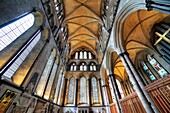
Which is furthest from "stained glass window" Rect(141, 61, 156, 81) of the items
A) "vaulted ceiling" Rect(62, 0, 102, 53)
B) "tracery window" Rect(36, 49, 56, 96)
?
"tracery window" Rect(36, 49, 56, 96)

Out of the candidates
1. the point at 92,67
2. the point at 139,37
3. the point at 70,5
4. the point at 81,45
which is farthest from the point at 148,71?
the point at 70,5

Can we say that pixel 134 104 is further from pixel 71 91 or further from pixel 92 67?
pixel 92 67

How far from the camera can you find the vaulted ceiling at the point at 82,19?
471 inches

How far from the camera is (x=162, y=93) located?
3527 mm

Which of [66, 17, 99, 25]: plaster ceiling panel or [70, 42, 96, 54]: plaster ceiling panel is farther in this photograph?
[70, 42, 96, 54]: plaster ceiling panel

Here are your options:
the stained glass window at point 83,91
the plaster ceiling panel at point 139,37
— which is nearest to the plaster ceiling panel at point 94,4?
the plaster ceiling panel at point 139,37

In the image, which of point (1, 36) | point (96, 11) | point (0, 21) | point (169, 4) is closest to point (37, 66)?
point (1, 36)

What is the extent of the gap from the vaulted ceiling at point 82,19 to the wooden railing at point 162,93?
10.1 m

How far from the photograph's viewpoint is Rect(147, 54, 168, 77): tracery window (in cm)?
844

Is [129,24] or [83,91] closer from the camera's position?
[129,24]

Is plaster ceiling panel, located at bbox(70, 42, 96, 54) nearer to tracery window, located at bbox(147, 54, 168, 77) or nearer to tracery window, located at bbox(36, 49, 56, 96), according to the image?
tracery window, located at bbox(36, 49, 56, 96)

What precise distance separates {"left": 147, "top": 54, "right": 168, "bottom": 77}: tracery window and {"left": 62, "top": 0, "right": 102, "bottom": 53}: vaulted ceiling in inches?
297

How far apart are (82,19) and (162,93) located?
42.3ft

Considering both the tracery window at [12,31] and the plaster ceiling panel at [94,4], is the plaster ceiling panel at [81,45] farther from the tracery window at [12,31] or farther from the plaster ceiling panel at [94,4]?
the tracery window at [12,31]
